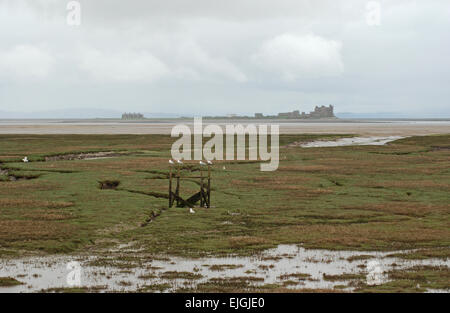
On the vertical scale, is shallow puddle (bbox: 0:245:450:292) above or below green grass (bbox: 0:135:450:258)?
below

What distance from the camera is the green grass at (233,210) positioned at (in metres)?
25.1

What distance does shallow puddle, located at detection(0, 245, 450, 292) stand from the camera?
18.5 m

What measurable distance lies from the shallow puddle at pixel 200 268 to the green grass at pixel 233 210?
4.22ft

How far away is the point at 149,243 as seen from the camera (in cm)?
2484

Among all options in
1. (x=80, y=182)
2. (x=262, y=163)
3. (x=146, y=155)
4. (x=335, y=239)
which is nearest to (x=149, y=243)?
(x=335, y=239)

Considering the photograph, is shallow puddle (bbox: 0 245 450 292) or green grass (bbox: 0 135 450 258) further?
green grass (bbox: 0 135 450 258)

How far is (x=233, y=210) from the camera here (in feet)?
108

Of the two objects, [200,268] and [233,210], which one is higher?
[233,210]

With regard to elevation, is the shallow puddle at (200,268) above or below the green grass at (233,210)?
below

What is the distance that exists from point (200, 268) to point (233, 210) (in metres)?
12.4

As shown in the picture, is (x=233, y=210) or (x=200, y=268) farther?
(x=233, y=210)

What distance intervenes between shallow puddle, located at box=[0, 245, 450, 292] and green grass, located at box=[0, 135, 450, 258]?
1.29 m

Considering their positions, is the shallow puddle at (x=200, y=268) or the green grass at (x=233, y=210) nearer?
the shallow puddle at (x=200, y=268)

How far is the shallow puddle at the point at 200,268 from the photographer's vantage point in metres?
18.5
